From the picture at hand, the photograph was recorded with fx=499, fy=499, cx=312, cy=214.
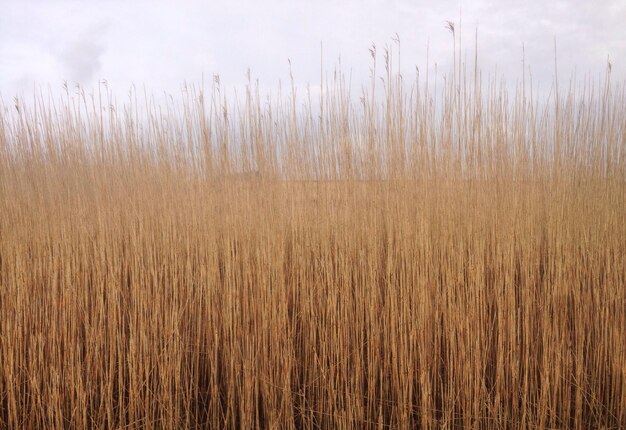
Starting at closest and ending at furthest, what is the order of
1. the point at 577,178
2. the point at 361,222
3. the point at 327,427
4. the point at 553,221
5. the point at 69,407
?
the point at 327,427 < the point at 69,407 < the point at 361,222 < the point at 553,221 < the point at 577,178

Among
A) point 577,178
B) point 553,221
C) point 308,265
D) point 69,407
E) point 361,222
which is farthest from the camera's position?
point 577,178

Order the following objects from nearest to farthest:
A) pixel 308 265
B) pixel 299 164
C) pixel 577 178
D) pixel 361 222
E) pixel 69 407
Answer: pixel 69 407, pixel 308 265, pixel 361 222, pixel 299 164, pixel 577 178

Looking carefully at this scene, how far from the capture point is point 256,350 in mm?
1751

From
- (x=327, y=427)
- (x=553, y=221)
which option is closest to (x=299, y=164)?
(x=327, y=427)

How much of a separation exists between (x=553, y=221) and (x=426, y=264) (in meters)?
0.97

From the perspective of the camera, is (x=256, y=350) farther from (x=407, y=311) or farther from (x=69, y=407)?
(x=69, y=407)

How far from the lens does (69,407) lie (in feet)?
5.92

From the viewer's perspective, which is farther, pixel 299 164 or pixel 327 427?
pixel 299 164

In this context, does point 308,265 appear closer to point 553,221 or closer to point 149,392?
point 149,392

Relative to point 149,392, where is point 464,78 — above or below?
above

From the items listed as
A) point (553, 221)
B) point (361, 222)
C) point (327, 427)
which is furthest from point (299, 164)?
point (553, 221)

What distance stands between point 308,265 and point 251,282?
0.78ft

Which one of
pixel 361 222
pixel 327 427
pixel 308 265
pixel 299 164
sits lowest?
pixel 327 427

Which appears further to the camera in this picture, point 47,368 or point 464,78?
point 464,78
